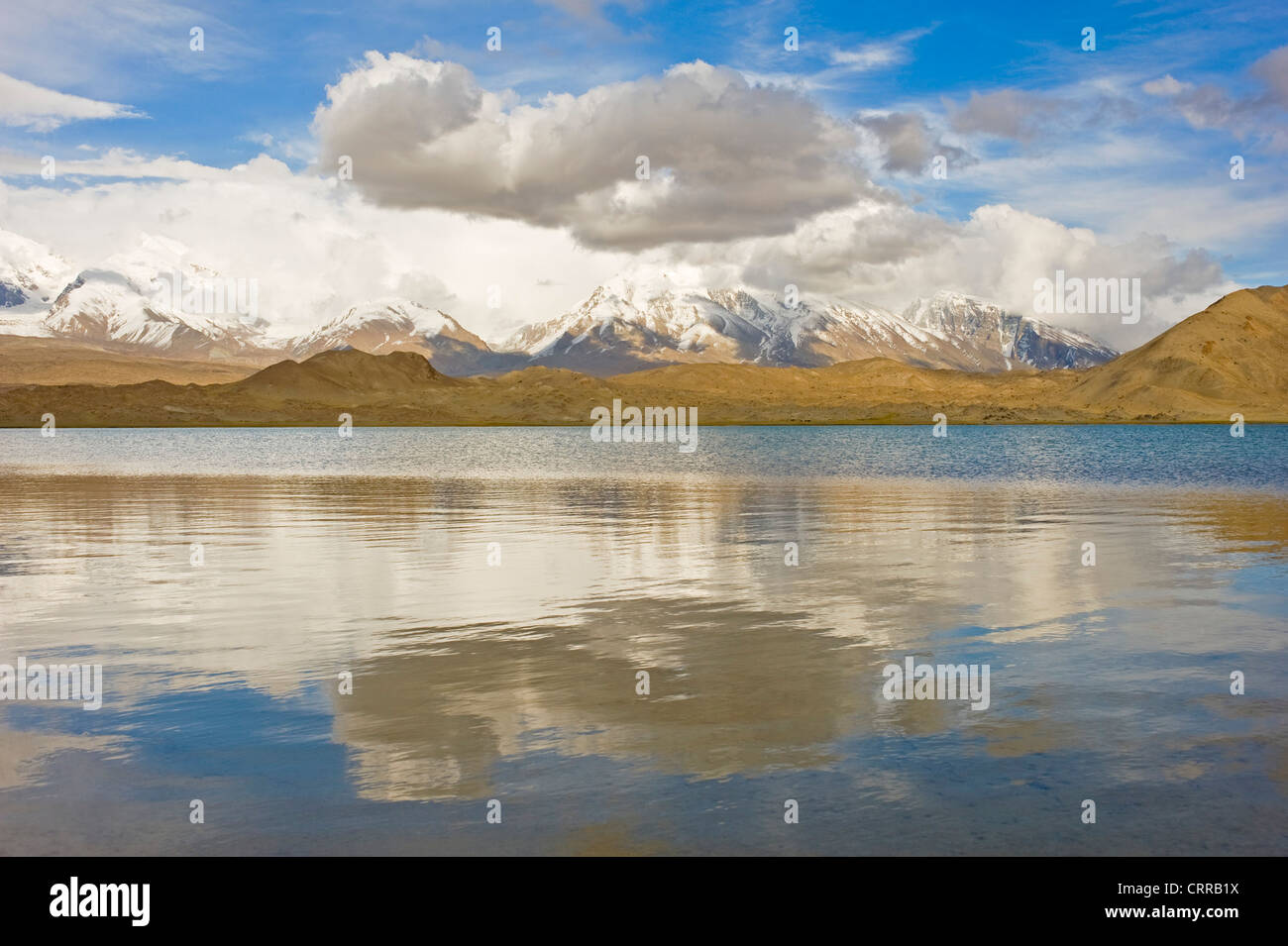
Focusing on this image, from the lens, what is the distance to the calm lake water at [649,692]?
415 inches

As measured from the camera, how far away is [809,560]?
28.9m

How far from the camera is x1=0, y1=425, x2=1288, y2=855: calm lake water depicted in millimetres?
10547

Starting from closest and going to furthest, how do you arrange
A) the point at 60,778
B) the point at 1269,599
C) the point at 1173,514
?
1. the point at 60,778
2. the point at 1269,599
3. the point at 1173,514

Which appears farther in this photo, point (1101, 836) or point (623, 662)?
point (623, 662)

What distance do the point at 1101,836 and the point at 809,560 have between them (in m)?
18.7

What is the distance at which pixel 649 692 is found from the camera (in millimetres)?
15258

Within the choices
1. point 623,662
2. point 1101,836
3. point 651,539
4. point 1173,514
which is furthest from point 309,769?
point 1173,514

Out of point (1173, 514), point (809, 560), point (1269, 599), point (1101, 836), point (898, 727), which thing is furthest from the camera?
point (1173, 514)
